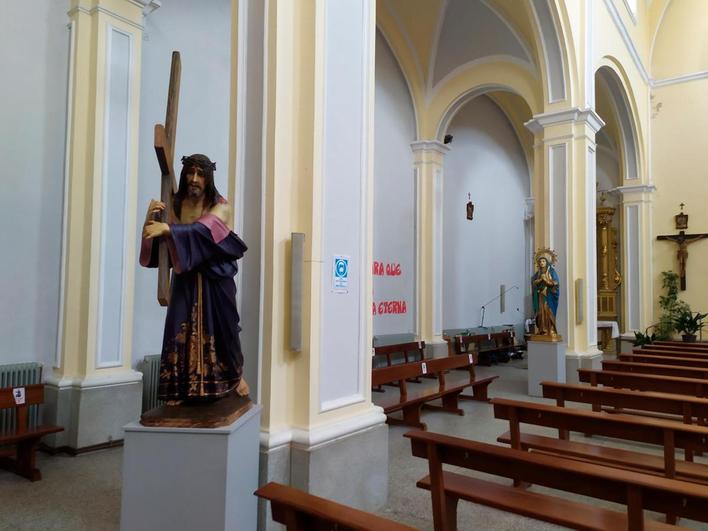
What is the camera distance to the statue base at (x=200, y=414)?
2.39 metres

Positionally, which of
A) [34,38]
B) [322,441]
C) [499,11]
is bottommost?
[322,441]

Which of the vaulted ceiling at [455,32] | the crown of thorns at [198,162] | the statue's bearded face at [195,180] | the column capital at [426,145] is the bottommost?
the statue's bearded face at [195,180]

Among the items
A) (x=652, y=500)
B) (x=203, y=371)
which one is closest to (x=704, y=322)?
(x=652, y=500)

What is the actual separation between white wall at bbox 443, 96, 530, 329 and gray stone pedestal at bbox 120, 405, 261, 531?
959 cm

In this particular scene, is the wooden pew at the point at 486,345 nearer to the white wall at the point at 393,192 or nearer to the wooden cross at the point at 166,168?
the white wall at the point at 393,192

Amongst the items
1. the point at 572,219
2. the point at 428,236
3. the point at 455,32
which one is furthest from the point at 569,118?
the point at 428,236

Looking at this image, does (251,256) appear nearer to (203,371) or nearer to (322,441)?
(203,371)

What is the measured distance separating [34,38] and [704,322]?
14.0m

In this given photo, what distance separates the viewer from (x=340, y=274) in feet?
10.8

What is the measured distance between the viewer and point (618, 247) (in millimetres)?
15148

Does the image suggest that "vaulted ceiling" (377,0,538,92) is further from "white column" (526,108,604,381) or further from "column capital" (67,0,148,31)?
"column capital" (67,0,148,31)

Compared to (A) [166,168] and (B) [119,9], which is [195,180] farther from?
(B) [119,9]

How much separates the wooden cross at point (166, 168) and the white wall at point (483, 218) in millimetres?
9485

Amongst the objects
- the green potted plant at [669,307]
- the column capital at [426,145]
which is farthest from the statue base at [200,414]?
the green potted plant at [669,307]
